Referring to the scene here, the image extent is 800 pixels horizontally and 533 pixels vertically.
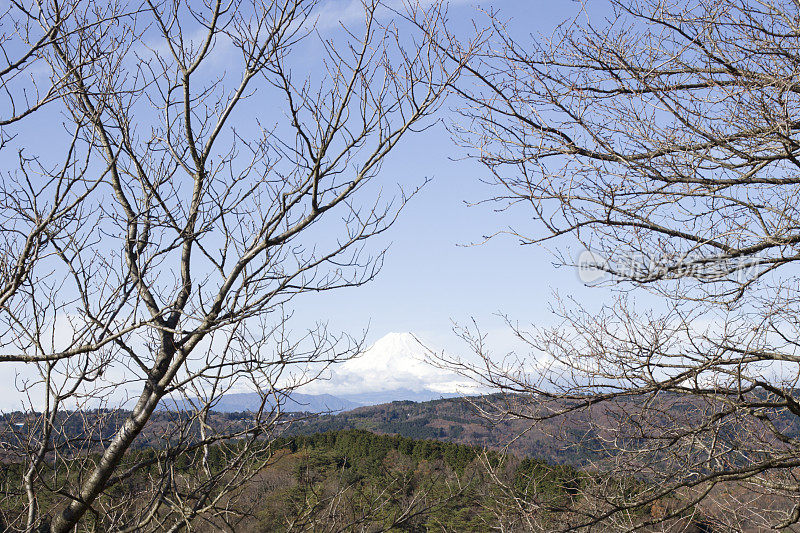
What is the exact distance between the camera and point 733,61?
3.79 meters

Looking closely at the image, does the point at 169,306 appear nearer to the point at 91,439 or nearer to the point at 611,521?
the point at 91,439

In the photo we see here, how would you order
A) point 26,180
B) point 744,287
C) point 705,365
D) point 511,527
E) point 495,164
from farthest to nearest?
1. point 511,527
2. point 495,164
3. point 744,287
4. point 705,365
5. point 26,180

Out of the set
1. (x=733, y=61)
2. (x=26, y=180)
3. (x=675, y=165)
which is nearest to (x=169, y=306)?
(x=26, y=180)

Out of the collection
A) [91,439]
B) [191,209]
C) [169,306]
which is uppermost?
[191,209]

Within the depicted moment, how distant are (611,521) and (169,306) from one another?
3.08 meters

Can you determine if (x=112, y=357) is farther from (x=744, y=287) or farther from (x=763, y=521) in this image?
(x=763, y=521)

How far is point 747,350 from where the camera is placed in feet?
12.1

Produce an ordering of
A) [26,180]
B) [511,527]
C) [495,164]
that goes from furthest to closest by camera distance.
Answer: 1. [511,527]
2. [495,164]
3. [26,180]

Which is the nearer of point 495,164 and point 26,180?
point 26,180

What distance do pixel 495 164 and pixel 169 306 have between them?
2379 mm

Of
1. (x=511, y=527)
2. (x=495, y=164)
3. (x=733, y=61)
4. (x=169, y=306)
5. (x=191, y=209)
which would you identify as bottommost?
(x=511, y=527)

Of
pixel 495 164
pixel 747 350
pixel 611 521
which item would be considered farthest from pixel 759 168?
pixel 611 521

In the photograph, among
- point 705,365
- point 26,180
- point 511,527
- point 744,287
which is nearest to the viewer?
point 26,180

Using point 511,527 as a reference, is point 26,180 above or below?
above
